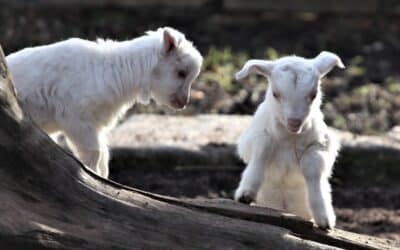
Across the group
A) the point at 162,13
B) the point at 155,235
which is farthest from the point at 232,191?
the point at 162,13

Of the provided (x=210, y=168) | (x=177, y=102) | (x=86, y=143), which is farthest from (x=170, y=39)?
(x=210, y=168)

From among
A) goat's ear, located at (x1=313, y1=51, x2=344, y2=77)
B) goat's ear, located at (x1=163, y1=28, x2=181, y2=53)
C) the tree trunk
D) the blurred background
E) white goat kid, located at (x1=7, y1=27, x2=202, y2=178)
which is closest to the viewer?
the tree trunk

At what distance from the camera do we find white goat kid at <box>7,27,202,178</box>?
20.2ft

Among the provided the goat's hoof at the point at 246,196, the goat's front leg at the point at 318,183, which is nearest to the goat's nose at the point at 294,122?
the goat's front leg at the point at 318,183

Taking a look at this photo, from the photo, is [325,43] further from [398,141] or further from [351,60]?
[398,141]

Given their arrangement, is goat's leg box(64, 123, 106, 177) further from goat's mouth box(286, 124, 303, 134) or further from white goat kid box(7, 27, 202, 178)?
goat's mouth box(286, 124, 303, 134)

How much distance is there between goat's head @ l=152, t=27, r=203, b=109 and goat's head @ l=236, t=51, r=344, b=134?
2.82ft

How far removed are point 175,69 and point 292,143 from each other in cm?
112

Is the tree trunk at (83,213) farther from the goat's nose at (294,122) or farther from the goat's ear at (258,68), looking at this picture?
the goat's ear at (258,68)

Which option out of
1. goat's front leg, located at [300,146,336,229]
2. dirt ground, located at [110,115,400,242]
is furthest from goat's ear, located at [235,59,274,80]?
dirt ground, located at [110,115,400,242]

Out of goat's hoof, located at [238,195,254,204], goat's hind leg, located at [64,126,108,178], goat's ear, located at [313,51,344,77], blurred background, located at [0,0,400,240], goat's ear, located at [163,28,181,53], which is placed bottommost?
goat's hoof, located at [238,195,254,204]

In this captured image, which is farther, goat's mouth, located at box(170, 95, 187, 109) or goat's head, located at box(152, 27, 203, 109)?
goat's mouth, located at box(170, 95, 187, 109)

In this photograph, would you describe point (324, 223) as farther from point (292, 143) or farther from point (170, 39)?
point (170, 39)

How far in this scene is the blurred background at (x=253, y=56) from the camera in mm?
8344
